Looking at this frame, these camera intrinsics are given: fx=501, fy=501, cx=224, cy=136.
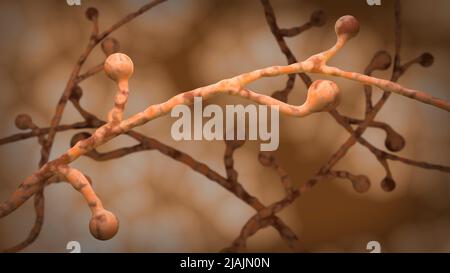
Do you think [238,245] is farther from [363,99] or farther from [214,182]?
[363,99]

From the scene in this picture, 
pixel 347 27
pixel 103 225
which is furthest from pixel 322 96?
pixel 103 225

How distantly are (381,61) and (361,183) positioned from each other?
28 cm

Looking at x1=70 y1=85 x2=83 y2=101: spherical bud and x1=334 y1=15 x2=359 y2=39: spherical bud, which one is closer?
x1=334 y1=15 x2=359 y2=39: spherical bud

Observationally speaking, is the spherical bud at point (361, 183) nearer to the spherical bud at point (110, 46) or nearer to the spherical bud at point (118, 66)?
the spherical bud at point (110, 46)

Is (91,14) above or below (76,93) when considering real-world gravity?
above

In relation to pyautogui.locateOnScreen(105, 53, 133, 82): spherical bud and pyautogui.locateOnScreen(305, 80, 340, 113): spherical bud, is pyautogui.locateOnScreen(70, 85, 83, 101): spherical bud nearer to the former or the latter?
pyautogui.locateOnScreen(105, 53, 133, 82): spherical bud

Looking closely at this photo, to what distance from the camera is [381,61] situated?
1.13 metres

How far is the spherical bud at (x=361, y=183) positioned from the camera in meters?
1.13

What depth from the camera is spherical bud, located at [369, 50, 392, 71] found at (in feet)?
3.71

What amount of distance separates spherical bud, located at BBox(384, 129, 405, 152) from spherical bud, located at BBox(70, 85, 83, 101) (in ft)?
2.31

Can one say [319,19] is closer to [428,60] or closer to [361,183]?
[428,60]

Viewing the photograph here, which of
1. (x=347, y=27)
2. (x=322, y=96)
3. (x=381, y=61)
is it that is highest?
(x=381, y=61)

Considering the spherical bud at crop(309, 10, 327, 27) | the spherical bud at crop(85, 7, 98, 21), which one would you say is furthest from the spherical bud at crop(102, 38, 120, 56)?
Result: the spherical bud at crop(309, 10, 327, 27)

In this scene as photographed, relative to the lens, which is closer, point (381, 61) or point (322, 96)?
point (322, 96)
